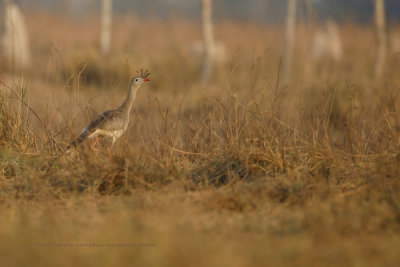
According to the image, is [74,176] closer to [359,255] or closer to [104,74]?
[359,255]

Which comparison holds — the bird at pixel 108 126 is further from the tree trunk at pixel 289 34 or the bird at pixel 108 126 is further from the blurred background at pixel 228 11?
the tree trunk at pixel 289 34

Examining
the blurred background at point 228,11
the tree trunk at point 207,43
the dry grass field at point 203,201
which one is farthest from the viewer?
the tree trunk at point 207,43

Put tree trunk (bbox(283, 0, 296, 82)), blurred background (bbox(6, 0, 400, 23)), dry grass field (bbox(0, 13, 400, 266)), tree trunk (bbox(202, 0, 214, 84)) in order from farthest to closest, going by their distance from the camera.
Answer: tree trunk (bbox(283, 0, 296, 82)) < tree trunk (bbox(202, 0, 214, 84)) < blurred background (bbox(6, 0, 400, 23)) < dry grass field (bbox(0, 13, 400, 266))

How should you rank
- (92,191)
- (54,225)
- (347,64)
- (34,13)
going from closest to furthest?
(54,225) < (92,191) < (347,64) < (34,13)

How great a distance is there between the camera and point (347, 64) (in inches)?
719

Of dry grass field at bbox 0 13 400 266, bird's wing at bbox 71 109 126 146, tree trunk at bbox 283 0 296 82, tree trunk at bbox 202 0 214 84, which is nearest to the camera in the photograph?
dry grass field at bbox 0 13 400 266

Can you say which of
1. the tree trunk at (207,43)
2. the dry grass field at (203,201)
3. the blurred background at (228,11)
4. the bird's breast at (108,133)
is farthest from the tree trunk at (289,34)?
the bird's breast at (108,133)

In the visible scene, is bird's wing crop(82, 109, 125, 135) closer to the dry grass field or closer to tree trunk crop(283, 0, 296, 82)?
the dry grass field

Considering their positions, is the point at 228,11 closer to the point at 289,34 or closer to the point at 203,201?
the point at 289,34

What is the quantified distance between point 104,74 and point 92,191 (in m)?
8.91

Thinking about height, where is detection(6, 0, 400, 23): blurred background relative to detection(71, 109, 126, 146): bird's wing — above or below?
above

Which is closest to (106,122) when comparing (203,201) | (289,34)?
(203,201)

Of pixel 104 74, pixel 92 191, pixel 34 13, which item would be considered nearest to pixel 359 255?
pixel 92 191

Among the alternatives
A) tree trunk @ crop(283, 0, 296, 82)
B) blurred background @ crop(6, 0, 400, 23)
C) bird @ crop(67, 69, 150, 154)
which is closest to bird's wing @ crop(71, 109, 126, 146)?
bird @ crop(67, 69, 150, 154)
